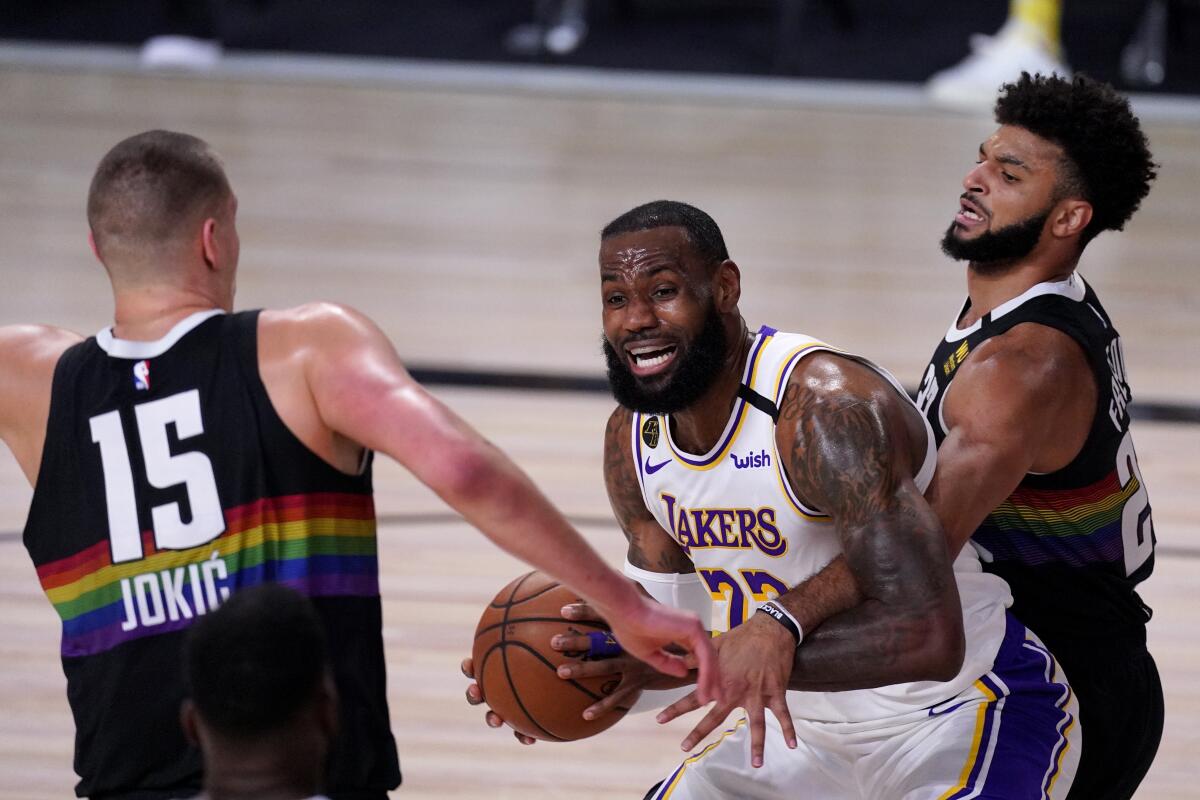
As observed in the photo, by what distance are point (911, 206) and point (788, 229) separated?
96 cm

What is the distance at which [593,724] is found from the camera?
354cm

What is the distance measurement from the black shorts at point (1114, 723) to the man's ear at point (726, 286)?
43.9 inches

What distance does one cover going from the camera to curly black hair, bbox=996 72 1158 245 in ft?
12.8

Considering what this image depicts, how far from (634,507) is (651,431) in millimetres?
214

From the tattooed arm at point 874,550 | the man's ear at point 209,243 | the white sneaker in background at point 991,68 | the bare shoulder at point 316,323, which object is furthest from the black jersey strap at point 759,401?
the white sneaker in background at point 991,68

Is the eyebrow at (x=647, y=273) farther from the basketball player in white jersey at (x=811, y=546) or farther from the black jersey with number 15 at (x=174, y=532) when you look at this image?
the black jersey with number 15 at (x=174, y=532)

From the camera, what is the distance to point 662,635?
2910 mm

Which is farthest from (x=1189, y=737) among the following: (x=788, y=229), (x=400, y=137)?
(x=400, y=137)

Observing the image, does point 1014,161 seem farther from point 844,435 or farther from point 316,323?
point 316,323

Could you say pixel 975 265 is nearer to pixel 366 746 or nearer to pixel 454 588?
pixel 366 746

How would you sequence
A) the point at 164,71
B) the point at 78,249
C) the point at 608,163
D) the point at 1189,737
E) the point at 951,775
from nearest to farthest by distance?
the point at 951,775
the point at 1189,737
the point at 78,249
the point at 608,163
the point at 164,71

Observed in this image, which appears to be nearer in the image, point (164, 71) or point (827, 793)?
point (827, 793)

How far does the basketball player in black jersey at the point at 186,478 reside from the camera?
9.42ft

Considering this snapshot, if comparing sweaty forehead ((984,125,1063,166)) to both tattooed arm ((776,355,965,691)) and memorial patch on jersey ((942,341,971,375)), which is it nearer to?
memorial patch on jersey ((942,341,971,375))
